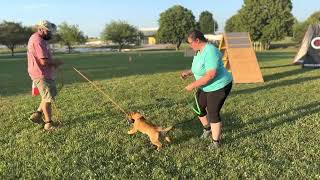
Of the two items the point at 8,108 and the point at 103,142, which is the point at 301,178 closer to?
the point at 103,142

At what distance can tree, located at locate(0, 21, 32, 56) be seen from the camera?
71.6m

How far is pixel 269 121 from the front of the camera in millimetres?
8164

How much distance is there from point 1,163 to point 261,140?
3844mm

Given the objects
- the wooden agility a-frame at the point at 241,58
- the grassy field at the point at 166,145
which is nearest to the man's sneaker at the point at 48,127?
the grassy field at the point at 166,145

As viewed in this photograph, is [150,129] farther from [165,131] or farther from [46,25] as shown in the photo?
[46,25]

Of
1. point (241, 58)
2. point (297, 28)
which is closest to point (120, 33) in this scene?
point (297, 28)

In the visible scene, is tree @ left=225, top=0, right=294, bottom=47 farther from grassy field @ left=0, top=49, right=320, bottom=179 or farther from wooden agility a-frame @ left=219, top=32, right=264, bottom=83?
grassy field @ left=0, top=49, right=320, bottom=179

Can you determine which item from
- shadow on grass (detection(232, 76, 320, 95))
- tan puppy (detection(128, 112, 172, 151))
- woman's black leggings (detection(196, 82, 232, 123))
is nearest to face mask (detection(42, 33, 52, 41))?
tan puppy (detection(128, 112, 172, 151))

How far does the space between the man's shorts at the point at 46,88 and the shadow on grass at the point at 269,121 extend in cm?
312

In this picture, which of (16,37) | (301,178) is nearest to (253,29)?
(16,37)

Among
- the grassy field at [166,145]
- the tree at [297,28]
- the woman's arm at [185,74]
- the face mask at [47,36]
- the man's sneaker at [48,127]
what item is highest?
the tree at [297,28]

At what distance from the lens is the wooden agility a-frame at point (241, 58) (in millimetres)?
15413

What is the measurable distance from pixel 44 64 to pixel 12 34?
6975 cm

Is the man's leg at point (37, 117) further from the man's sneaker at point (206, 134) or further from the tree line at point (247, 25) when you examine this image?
the tree line at point (247, 25)
